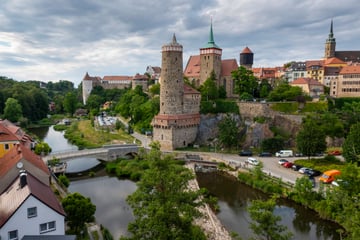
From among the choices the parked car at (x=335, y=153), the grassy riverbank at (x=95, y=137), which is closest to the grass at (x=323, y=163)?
the parked car at (x=335, y=153)

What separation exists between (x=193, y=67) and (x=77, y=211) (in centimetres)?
4475

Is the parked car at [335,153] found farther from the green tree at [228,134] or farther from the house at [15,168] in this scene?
the house at [15,168]

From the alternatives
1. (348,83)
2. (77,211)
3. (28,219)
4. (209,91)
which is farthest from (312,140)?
(28,219)

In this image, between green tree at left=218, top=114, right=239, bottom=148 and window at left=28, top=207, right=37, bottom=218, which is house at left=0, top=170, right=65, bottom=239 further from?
green tree at left=218, top=114, right=239, bottom=148

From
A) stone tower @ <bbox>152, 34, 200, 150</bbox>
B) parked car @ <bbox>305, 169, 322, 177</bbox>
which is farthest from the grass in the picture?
stone tower @ <bbox>152, 34, 200, 150</bbox>

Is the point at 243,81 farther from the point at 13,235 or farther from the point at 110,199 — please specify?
the point at 13,235

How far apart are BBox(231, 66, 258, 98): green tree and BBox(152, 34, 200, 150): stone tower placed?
1107 centimetres

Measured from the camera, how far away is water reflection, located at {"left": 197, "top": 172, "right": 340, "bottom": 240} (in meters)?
20.2

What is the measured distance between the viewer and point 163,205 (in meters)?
11.0

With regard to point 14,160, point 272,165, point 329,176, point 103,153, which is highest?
point 14,160

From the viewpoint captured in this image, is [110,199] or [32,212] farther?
[110,199]

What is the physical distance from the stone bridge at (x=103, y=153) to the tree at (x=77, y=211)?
16.0 metres

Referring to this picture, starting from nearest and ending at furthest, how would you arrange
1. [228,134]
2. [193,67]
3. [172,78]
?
[228,134], [172,78], [193,67]

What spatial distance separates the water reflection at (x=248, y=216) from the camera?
20.2 meters
